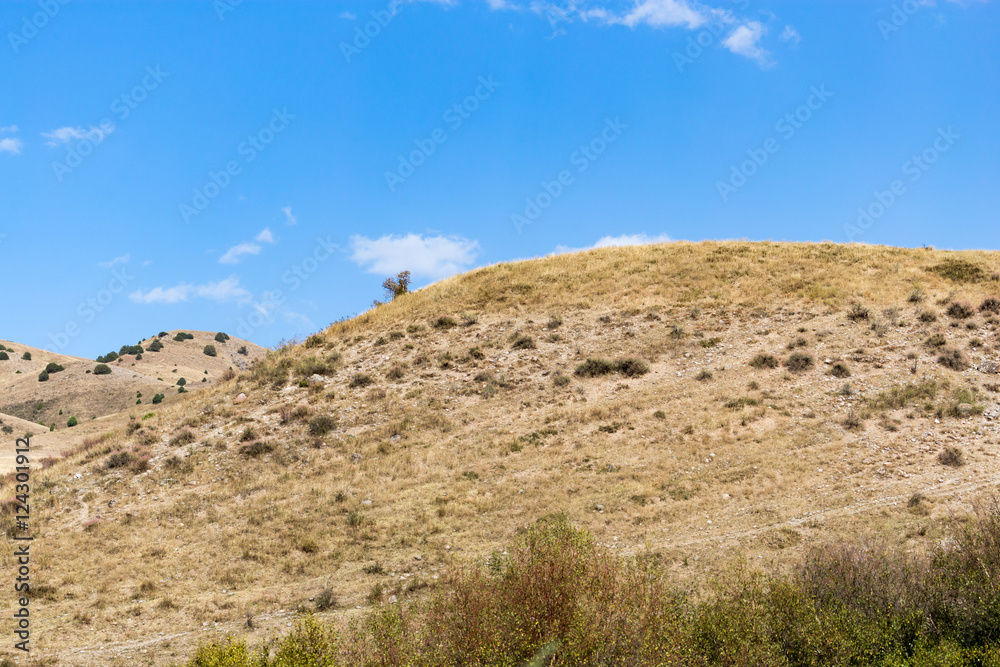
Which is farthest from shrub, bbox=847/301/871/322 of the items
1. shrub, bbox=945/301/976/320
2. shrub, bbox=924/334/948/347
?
shrub, bbox=945/301/976/320

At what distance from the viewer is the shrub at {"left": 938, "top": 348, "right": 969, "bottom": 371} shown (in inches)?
874

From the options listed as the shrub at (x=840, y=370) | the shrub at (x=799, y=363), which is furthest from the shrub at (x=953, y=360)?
the shrub at (x=799, y=363)

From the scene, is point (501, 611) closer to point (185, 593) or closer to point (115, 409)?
Result: point (185, 593)

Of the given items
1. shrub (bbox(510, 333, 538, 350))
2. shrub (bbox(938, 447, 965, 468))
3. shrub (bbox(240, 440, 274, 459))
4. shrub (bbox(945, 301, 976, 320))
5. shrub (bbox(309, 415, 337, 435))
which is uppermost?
shrub (bbox(510, 333, 538, 350))

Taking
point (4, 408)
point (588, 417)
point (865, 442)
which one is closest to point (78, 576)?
point (588, 417)

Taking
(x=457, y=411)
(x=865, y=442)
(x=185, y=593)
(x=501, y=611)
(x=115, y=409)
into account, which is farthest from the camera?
(x=115, y=409)

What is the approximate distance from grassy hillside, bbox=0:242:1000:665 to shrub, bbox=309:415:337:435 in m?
0.20

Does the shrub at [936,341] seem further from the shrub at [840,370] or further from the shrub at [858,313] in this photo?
the shrub at [840,370]

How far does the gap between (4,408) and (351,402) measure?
6956cm

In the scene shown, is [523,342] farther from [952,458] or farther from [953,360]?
[953,360]

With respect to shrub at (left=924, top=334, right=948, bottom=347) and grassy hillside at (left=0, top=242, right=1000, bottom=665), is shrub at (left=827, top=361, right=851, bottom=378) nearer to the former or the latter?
grassy hillside at (left=0, top=242, right=1000, bottom=665)

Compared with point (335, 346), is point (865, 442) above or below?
below

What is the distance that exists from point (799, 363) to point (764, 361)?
4.21 ft

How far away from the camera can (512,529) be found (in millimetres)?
15805
